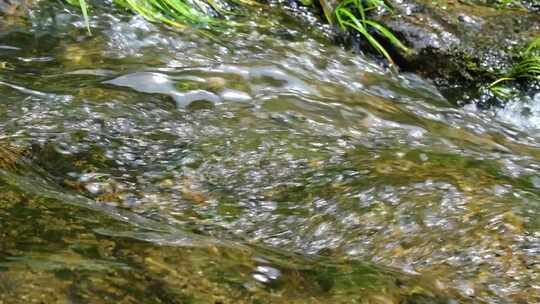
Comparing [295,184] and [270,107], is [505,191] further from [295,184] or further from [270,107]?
[270,107]

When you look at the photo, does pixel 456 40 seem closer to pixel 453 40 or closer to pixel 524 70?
pixel 453 40

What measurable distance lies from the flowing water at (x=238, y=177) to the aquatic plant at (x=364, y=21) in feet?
1.31

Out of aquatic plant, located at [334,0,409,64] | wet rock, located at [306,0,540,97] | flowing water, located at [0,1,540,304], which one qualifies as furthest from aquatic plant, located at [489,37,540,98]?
aquatic plant, located at [334,0,409,64]

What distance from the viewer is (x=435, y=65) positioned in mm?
4332

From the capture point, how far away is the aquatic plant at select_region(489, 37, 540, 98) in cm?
428

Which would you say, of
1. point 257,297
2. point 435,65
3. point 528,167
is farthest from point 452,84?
point 257,297

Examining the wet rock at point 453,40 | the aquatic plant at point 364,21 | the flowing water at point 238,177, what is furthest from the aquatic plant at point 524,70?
the aquatic plant at point 364,21

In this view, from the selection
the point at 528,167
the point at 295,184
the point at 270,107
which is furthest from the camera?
the point at 270,107

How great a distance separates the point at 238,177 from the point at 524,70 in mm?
2675

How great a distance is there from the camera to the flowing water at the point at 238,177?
1314 mm

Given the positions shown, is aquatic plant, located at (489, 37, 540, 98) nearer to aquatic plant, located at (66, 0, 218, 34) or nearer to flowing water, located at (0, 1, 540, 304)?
flowing water, located at (0, 1, 540, 304)

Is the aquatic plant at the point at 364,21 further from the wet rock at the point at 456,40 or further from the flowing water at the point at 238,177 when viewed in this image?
the flowing water at the point at 238,177

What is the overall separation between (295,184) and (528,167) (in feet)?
3.40

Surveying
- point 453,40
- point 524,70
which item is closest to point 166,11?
point 453,40
